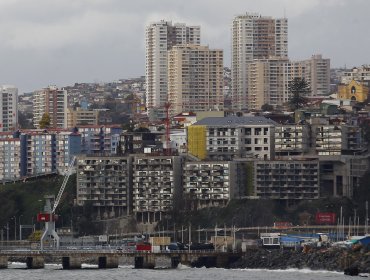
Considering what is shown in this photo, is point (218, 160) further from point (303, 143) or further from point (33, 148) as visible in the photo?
point (33, 148)

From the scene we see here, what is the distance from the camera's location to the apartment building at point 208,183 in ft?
513

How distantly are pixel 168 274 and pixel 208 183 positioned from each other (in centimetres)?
4387

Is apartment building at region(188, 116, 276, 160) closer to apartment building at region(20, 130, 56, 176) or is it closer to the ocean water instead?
apartment building at region(20, 130, 56, 176)

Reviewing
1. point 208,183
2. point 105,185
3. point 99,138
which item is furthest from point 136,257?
point 99,138

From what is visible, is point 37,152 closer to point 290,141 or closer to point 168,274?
point 290,141

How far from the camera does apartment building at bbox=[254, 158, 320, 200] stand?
507ft

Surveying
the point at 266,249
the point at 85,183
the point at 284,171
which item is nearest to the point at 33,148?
the point at 85,183

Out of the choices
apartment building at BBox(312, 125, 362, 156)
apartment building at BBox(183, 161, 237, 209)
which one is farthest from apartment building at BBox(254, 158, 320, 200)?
apartment building at BBox(312, 125, 362, 156)

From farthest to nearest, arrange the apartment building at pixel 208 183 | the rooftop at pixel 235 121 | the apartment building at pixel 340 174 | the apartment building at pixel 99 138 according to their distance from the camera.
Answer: the apartment building at pixel 99 138, the rooftop at pixel 235 121, the apartment building at pixel 208 183, the apartment building at pixel 340 174

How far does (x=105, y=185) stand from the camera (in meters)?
161

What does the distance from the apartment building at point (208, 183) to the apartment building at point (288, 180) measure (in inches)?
92.2

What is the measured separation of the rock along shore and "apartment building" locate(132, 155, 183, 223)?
31.6m

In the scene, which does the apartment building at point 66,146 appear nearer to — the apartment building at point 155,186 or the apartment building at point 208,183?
the apartment building at point 155,186

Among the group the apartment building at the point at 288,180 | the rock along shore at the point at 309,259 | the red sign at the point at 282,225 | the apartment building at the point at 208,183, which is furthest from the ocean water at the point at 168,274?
the apartment building at the point at 208,183
